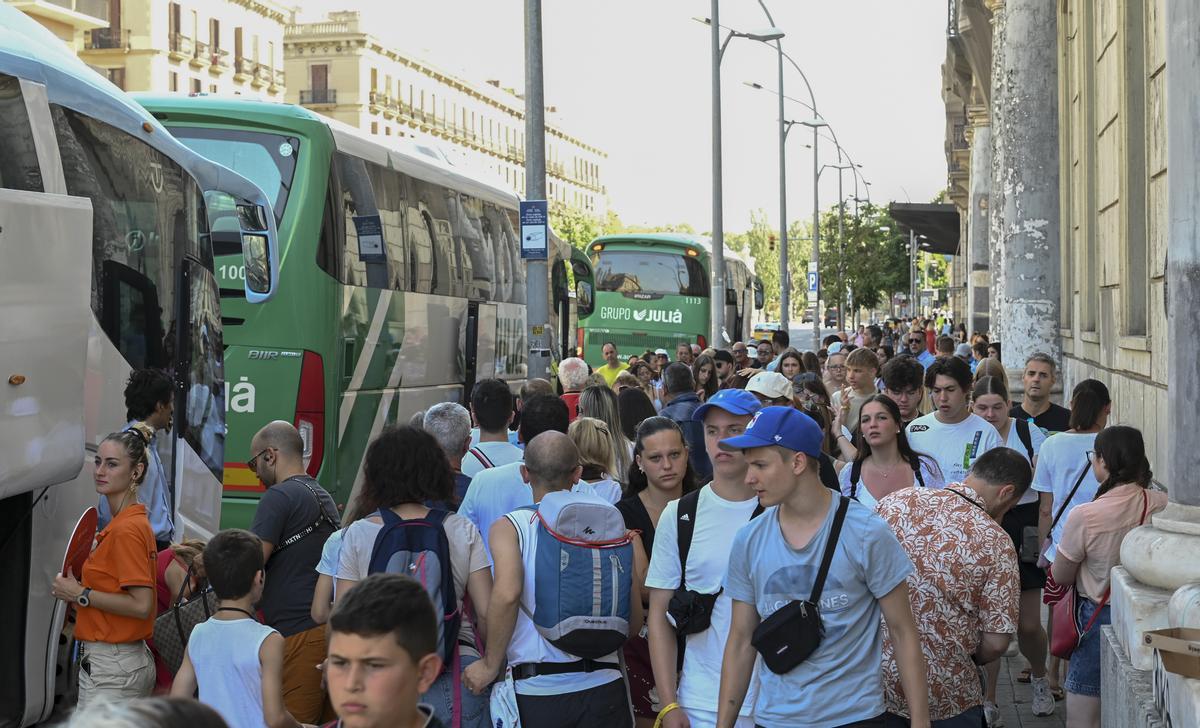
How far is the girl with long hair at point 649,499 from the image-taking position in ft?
20.6

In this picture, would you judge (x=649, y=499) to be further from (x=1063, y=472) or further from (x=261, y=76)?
(x=261, y=76)

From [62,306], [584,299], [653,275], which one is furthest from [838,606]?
[653,275]

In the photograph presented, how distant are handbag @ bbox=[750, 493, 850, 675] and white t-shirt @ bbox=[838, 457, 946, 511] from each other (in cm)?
221

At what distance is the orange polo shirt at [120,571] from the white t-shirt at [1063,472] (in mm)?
4180

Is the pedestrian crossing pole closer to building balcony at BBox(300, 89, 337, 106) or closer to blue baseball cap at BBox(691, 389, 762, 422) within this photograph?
blue baseball cap at BBox(691, 389, 762, 422)

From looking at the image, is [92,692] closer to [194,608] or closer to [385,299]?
[194,608]

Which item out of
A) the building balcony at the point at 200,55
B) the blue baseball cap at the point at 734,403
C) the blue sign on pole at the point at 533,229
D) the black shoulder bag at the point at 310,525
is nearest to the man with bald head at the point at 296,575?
the black shoulder bag at the point at 310,525

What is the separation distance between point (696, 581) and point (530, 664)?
2.04ft

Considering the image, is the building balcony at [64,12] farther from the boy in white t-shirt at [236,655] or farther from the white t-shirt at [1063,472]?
the boy in white t-shirt at [236,655]

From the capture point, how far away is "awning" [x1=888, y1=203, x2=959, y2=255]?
4625cm

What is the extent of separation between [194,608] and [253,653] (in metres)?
1.35

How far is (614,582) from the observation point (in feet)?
18.0

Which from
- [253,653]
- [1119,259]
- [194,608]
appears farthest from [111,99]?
[1119,259]

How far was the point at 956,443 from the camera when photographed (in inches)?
328
